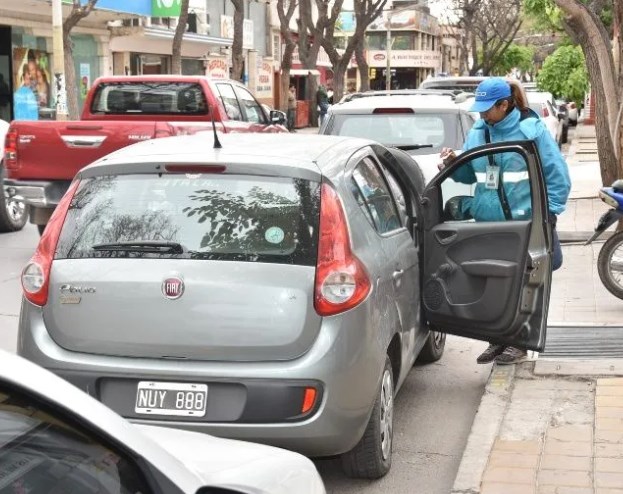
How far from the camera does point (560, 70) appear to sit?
41000 millimetres

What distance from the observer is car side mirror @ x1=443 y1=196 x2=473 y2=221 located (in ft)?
22.4

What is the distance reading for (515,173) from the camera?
670cm

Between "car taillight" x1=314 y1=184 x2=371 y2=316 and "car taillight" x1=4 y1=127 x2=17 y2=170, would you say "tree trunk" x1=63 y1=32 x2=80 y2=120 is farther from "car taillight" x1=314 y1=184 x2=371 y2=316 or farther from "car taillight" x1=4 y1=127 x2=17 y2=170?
"car taillight" x1=314 y1=184 x2=371 y2=316

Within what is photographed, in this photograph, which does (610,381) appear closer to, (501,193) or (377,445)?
(501,193)

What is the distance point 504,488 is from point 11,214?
33.1ft

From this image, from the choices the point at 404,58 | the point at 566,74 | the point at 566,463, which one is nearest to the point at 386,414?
the point at 566,463

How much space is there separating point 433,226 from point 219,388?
210 centimetres

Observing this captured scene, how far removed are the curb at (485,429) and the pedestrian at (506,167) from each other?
0.28 meters

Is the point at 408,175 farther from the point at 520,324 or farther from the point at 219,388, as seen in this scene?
the point at 219,388

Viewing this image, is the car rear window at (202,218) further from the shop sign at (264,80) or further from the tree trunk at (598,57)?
the shop sign at (264,80)

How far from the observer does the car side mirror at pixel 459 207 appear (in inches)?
268

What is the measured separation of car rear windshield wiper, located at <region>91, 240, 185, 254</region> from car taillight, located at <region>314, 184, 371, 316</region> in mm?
624

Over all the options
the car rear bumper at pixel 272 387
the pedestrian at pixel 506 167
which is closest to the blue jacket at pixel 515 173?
the pedestrian at pixel 506 167

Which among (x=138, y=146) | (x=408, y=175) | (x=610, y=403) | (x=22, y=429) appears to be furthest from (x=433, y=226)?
(x=22, y=429)
